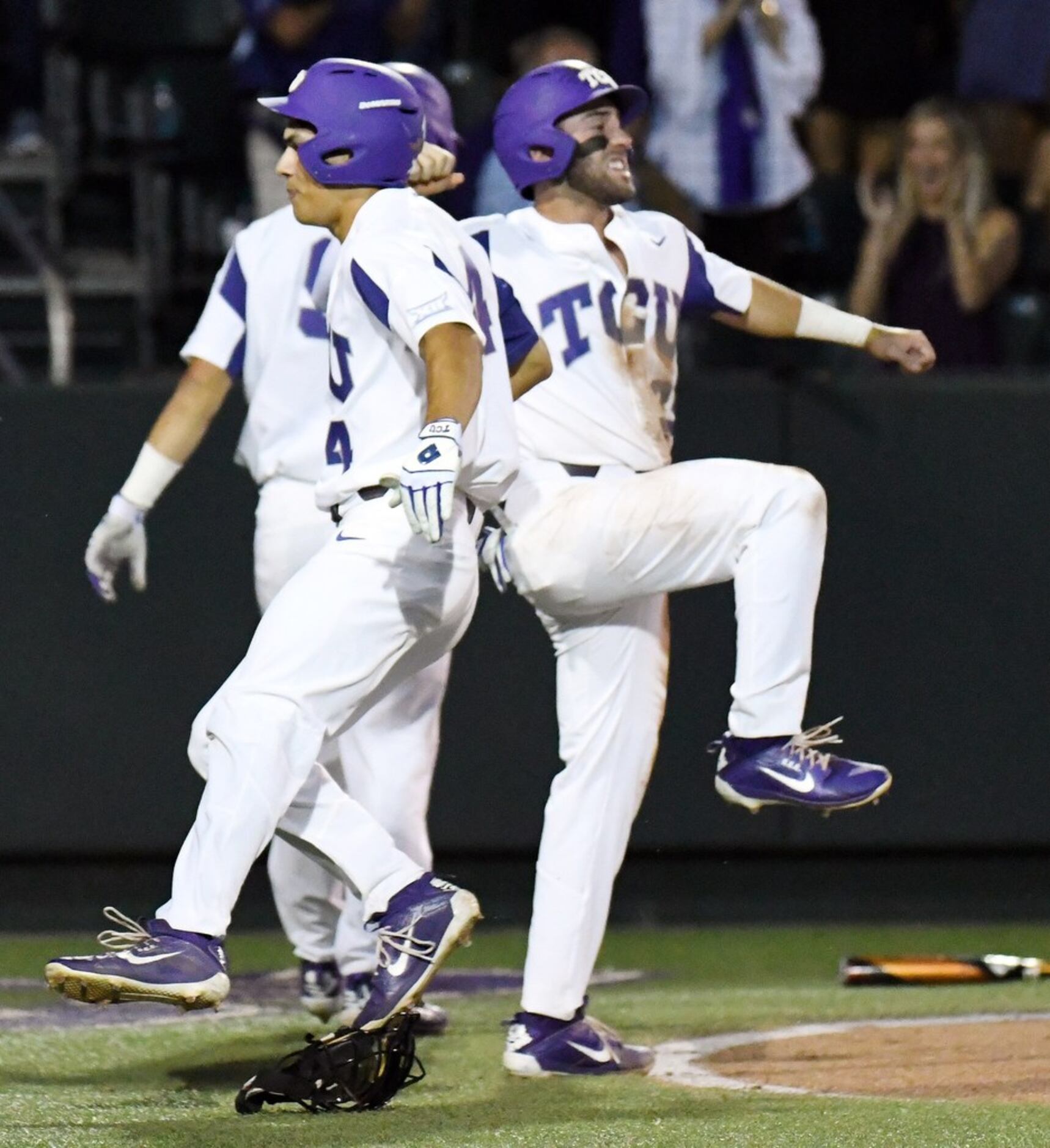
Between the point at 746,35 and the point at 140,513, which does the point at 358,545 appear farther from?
the point at 746,35

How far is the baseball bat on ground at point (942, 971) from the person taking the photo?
18.5 ft

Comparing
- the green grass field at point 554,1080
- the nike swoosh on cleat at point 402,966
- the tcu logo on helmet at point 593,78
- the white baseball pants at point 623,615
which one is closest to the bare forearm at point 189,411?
the white baseball pants at point 623,615

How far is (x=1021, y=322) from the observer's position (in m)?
7.17

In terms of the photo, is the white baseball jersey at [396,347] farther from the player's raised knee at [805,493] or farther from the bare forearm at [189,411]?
the bare forearm at [189,411]

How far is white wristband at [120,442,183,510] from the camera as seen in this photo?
5.13 m

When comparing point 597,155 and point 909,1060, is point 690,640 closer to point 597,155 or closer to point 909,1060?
point 909,1060

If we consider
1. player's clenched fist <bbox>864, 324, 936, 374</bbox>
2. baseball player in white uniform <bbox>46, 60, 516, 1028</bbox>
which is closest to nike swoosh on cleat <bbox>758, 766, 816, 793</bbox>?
baseball player in white uniform <bbox>46, 60, 516, 1028</bbox>

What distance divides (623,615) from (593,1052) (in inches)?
35.8

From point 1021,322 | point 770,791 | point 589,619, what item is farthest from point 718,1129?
point 1021,322

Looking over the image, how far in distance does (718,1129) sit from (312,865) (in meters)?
1.64

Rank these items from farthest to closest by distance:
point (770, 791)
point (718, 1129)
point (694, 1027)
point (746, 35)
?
point (746, 35) → point (694, 1027) → point (770, 791) → point (718, 1129)

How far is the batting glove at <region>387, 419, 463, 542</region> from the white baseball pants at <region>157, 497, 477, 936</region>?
0.27 meters

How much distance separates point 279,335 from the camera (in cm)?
523

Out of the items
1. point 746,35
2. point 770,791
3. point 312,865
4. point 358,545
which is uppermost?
point 746,35
